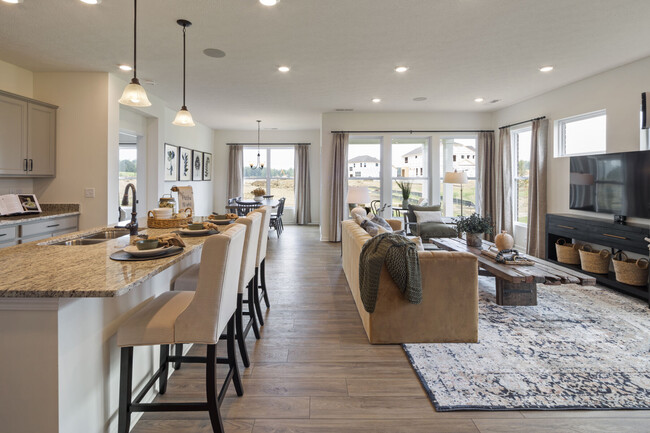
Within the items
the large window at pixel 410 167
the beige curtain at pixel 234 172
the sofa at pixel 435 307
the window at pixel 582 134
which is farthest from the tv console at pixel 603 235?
the beige curtain at pixel 234 172

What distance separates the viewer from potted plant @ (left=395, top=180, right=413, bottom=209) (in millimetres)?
7471

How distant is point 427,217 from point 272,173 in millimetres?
5338

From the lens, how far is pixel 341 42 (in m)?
3.81

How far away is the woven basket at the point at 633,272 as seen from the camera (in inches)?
152

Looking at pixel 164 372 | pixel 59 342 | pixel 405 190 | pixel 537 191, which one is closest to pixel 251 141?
pixel 405 190

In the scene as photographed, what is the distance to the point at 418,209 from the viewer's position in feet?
23.0

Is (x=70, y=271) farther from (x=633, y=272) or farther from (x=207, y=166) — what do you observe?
(x=207, y=166)

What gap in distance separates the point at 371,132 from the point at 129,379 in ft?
22.1

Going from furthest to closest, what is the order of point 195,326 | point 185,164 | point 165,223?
point 185,164 → point 165,223 → point 195,326

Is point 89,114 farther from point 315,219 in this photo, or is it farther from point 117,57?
point 315,219

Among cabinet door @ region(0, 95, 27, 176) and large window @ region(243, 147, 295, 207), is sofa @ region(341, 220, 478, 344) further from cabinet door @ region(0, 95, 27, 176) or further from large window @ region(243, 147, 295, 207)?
large window @ region(243, 147, 295, 207)

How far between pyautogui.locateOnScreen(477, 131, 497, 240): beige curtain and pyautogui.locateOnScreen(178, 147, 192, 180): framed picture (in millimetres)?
6348

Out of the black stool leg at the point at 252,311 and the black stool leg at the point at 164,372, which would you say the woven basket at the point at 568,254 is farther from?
the black stool leg at the point at 164,372

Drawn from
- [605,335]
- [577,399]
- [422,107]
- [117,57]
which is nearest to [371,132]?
[422,107]
